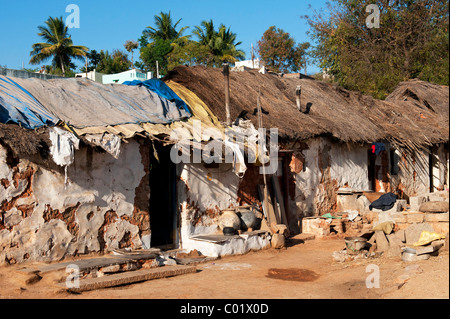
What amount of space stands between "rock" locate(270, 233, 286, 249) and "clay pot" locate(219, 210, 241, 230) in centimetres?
83

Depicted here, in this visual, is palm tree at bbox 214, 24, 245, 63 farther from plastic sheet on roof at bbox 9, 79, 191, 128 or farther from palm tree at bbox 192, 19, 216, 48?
plastic sheet on roof at bbox 9, 79, 191, 128

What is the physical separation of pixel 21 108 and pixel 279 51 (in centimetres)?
2691

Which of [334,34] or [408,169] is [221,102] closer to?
[408,169]

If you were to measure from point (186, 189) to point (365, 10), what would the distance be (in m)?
14.9

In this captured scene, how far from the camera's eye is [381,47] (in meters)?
20.6

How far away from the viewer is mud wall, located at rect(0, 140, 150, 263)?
7535mm

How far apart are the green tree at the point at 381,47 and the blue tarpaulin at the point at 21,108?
50.3 ft

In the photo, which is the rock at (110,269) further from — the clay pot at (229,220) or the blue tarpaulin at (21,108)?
the clay pot at (229,220)

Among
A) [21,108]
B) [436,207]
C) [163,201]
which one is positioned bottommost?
[436,207]

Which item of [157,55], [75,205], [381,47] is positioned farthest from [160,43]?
[75,205]

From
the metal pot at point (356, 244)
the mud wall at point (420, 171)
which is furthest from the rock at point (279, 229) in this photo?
the mud wall at point (420, 171)

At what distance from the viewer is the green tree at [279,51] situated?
33438 millimetres

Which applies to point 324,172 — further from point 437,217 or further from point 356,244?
point 356,244
